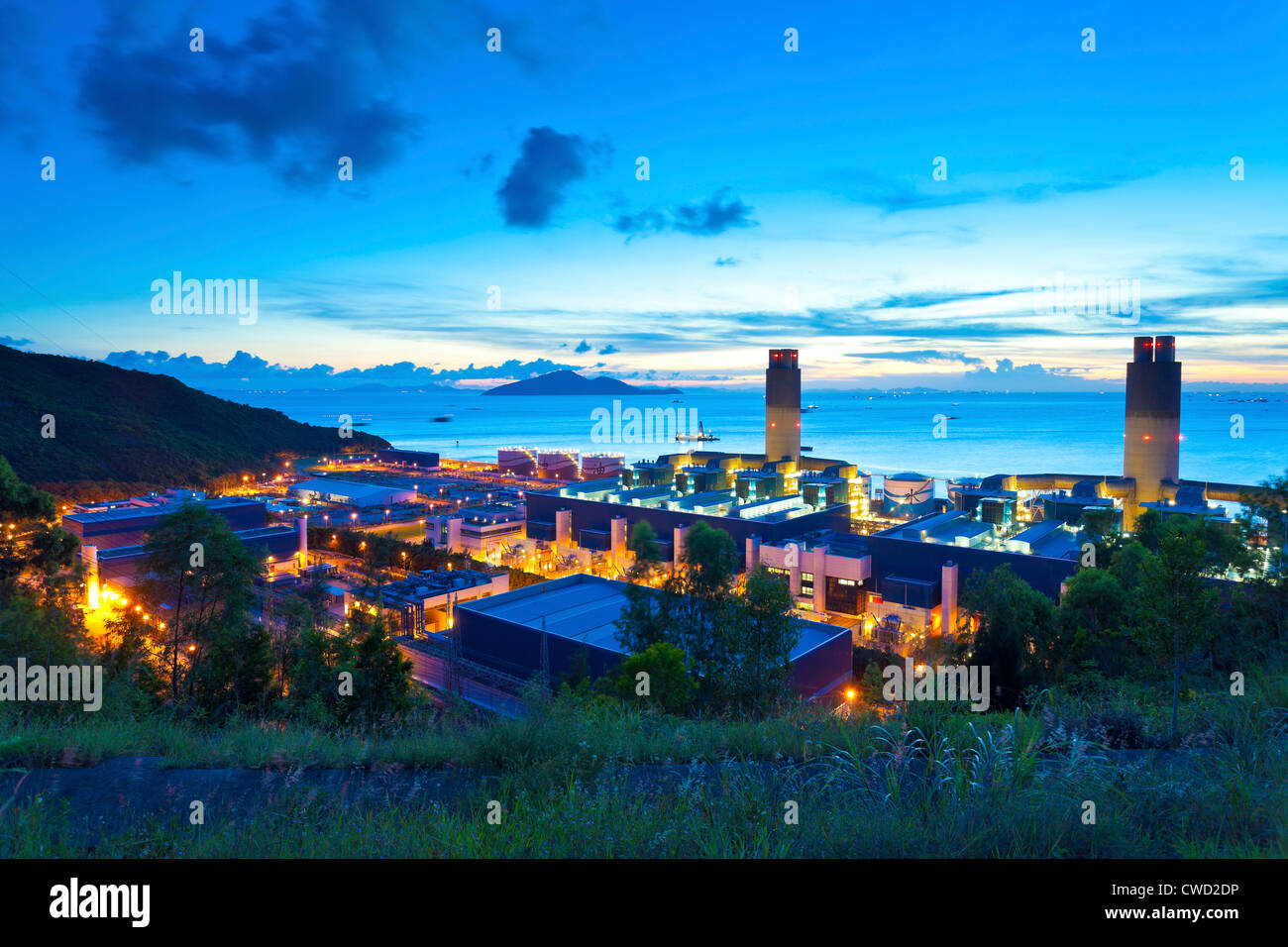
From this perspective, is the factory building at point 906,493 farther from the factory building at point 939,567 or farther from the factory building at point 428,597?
the factory building at point 428,597

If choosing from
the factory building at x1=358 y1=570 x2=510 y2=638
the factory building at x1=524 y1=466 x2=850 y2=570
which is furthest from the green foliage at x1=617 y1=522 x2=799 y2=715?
the factory building at x1=524 y1=466 x2=850 y2=570

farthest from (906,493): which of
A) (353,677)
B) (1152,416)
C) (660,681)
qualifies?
(353,677)

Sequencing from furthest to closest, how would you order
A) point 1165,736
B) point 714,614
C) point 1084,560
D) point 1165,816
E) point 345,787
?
point 1084,560 < point 714,614 < point 1165,736 < point 345,787 < point 1165,816

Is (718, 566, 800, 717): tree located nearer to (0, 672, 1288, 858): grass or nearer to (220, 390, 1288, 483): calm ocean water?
(0, 672, 1288, 858): grass

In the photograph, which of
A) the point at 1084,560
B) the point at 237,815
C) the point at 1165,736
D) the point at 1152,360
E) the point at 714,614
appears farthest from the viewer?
the point at 1152,360

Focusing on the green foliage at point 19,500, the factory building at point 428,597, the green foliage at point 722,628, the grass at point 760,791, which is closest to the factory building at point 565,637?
the green foliage at point 722,628
